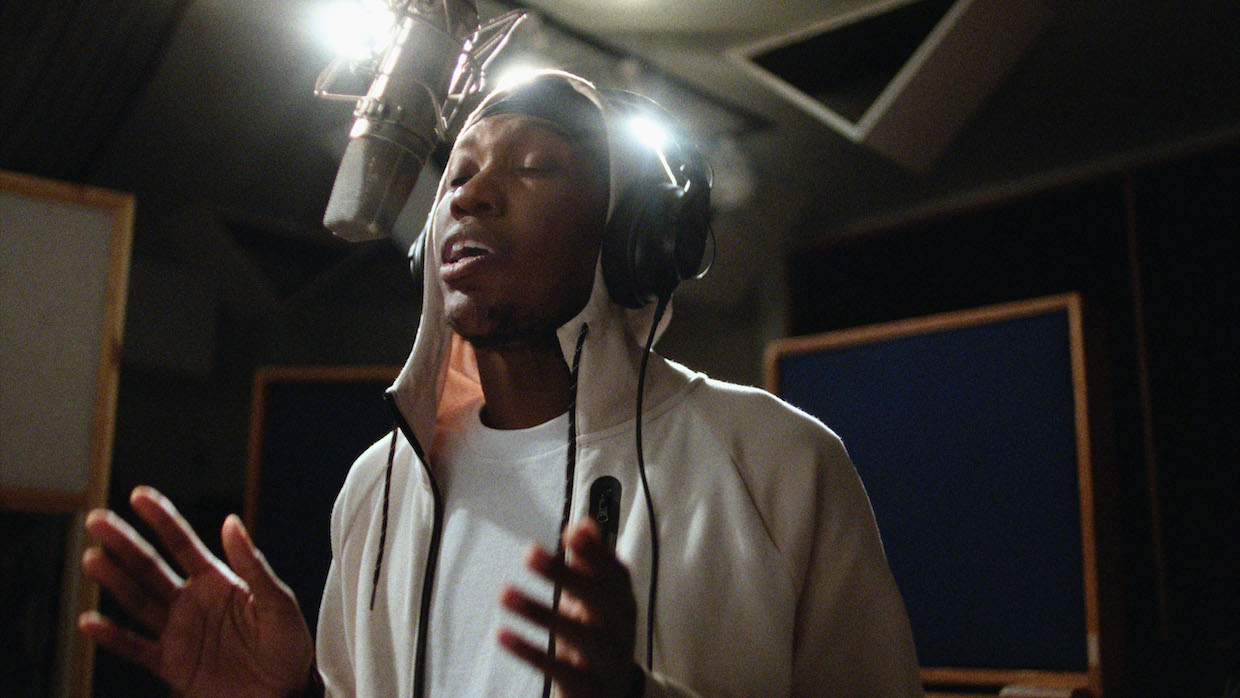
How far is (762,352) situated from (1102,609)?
3.14 metres

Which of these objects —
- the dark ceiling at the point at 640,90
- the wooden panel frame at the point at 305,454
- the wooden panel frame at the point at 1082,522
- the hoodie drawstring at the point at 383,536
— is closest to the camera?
the hoodie drawstring at the point at 383,536

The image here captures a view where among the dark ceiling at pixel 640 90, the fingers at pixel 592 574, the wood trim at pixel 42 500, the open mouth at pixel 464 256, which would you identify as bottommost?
the fingers at pixel 592 574

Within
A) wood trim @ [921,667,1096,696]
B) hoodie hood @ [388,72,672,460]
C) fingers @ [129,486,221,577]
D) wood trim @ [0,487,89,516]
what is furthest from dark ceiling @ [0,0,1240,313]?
fingers @ [129,486,221,577]

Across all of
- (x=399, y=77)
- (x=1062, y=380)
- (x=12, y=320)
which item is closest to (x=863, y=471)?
(x=1062, y=380)

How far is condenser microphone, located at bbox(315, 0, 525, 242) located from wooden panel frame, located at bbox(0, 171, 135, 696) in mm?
1114

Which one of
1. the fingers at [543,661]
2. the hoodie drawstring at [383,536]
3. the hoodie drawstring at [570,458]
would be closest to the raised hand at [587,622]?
the fingers at [543,661]

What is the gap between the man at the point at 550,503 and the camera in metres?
1.00

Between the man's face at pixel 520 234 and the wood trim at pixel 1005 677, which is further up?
the man's face at pixel 520 234

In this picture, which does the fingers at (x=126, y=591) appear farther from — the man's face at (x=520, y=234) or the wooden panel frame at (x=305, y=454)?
the wooden panel frame at (x=305, y=454)

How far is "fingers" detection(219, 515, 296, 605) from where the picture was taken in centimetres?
98

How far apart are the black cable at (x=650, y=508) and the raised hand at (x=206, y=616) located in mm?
351

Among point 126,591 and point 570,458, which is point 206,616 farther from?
point 570,458

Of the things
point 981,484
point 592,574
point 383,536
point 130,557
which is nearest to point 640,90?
point 981,484

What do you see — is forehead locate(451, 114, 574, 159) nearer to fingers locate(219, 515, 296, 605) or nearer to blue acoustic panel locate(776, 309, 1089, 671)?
fingers locate(219, 515, 296, 605)
